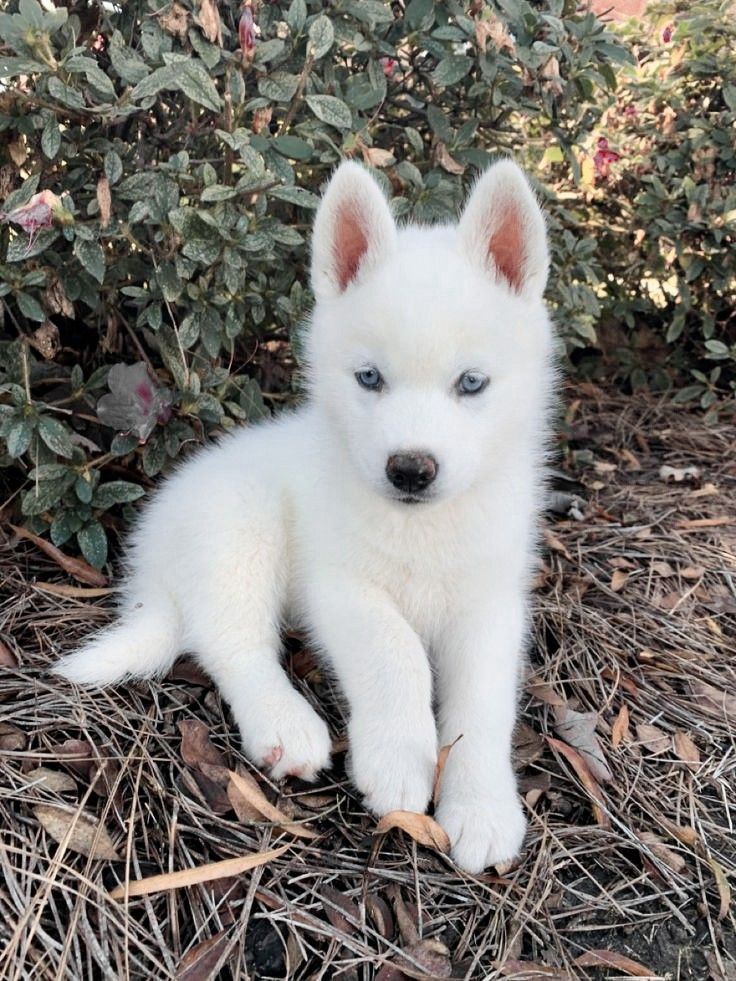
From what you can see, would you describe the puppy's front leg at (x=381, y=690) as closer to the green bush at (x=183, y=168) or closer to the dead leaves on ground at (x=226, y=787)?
the dead leaves on ground at (x=226, y=787)

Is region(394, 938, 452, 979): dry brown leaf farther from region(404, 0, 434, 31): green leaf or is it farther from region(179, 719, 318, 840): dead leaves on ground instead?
region(404, 0, 434, 31): green leaf

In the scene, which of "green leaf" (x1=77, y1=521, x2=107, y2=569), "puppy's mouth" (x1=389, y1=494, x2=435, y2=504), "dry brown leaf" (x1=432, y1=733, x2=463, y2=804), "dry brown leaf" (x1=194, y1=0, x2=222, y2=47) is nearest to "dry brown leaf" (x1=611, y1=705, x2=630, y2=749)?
"dry brown leaf" (x1=432, y1=733, x2=463, y2=804)

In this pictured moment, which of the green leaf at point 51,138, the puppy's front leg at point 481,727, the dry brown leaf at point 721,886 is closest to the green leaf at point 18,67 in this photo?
the green leaf at point 51,138

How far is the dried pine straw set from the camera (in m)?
1.66

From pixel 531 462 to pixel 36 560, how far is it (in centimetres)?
161

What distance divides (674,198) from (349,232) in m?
2.23

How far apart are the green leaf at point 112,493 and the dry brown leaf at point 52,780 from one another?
0.98 metres

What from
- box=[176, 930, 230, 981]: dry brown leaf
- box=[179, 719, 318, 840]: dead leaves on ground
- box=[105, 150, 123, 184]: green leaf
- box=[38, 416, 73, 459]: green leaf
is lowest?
box=[179, 719, 318, 840]: dead leaves on ground

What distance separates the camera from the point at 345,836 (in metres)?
1.92

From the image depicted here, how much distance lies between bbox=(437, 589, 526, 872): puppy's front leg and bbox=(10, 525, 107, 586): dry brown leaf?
1133mm

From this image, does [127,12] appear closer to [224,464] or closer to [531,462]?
[224,464]

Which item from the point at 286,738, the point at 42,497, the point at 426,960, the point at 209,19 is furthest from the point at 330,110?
the point at 426,960

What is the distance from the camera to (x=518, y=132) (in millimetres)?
3430

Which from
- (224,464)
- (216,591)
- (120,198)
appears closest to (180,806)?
(216,591)
